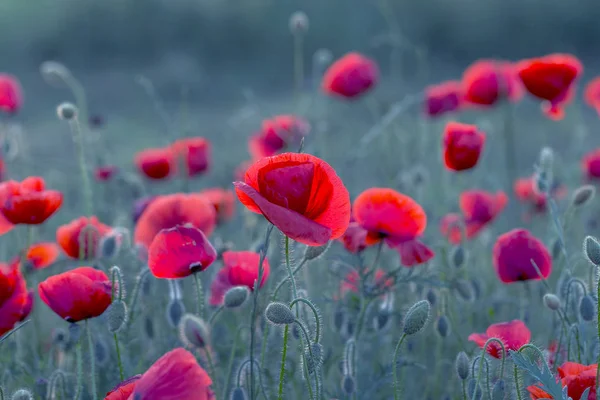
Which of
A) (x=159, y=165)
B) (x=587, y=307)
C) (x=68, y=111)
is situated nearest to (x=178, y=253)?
(x=68, y=111)

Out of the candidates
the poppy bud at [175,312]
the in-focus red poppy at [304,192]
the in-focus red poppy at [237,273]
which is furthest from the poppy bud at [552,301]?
the poppy bud at [175,312]

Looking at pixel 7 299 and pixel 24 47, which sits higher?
pixel 24 47

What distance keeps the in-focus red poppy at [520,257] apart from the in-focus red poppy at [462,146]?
0.28 metres

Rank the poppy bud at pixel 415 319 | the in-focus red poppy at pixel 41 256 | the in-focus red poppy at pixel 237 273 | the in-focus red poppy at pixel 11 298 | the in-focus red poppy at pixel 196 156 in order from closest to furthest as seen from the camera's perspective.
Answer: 1. the poppy bud at pixel 415 319
2. the in-focus red poppy at pixel 11 298
3. the in-focus red poppy at pixel 237 273
4. the in-focus red poppy at pixel 41 256
5. the in-focus red poppy at pixel 196 156

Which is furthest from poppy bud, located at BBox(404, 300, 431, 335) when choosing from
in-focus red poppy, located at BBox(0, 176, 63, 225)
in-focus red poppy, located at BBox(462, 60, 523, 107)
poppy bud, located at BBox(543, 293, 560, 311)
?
in-focus red poppy, located at BBox(462, 60, 523, 107)

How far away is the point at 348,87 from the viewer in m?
3.33

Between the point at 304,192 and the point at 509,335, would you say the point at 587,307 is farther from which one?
the point at 304,192

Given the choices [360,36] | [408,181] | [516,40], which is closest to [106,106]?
[360,36]

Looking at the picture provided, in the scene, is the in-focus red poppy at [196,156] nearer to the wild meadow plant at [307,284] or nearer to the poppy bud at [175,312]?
the wild meadow plant at [307,284]

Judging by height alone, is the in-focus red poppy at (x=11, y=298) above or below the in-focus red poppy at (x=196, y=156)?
below

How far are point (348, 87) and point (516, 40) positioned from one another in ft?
24.2

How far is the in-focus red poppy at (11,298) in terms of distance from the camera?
5.52 feet

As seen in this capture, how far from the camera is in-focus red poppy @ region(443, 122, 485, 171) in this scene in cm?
207

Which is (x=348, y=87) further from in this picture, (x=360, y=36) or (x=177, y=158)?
(x=360, y=36)
